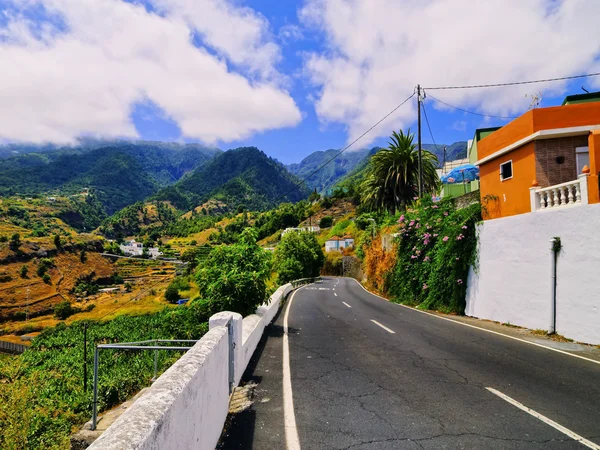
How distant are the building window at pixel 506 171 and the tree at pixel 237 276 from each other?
33.1ft

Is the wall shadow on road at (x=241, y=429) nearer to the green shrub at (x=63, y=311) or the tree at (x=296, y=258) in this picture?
the tree at (x=296, y=258)

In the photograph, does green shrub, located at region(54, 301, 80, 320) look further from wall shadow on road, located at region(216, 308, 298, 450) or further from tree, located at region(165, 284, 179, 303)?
wall shadow on road, located at region(216, 308, 298, 450)

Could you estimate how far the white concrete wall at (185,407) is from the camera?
79.0 inches

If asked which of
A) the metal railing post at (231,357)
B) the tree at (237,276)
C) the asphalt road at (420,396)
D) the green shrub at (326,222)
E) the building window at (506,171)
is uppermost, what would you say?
the green shrub at (326,222)

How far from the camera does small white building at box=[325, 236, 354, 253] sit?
237ft

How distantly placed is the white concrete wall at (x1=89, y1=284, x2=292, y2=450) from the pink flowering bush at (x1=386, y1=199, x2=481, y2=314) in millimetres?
12311

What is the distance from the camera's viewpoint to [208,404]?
12.0 feet

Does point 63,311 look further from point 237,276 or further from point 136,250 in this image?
point 237,276

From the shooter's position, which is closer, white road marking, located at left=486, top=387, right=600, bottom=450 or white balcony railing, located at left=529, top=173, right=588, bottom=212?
white road marking, located at left=486, top=387, right=600, bottom=450

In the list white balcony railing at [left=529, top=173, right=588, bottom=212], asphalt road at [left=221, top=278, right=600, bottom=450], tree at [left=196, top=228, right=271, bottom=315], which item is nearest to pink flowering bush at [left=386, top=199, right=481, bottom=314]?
white balcony railing at [left=529, top=173, right=588, bottom=212]

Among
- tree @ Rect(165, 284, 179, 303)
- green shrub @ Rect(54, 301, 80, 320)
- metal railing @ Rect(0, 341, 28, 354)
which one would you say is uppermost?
tree @ Rect(165, 284, 179, 303)

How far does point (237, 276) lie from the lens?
920 centimetres

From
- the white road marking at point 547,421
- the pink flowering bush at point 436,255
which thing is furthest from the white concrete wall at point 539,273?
the white road marking at point 547,421

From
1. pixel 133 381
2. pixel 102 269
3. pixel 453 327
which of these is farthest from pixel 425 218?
pixel 102 269
